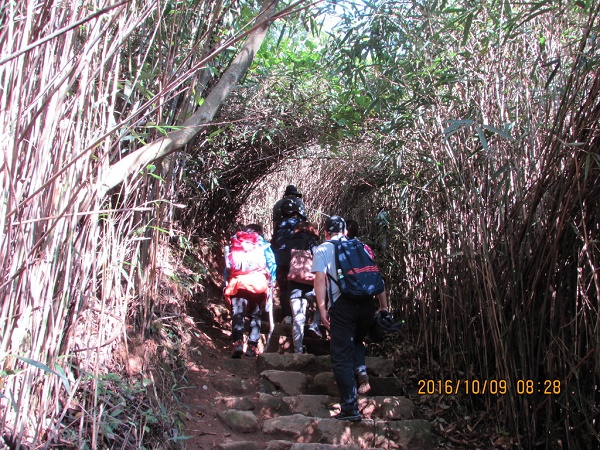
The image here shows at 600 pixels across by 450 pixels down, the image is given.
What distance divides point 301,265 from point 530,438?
2.17 meters

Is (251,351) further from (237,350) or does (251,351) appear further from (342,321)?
(342,321)

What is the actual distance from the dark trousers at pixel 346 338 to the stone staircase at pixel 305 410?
0.56 ft

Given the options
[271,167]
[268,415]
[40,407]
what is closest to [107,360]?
[40,407]

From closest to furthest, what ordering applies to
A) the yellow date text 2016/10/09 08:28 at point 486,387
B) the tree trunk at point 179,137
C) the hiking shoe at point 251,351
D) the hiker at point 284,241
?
the tree trunk at point 179,137
the yellow date text 2016/10/09 08:28 at point 486,387
the hiking shoe at point 251,351
the hiker at point 284,241

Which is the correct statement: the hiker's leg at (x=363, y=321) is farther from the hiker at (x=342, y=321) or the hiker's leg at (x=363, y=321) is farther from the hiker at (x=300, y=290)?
the hiker at (x=300, y=290)

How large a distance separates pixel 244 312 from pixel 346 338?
1306mm

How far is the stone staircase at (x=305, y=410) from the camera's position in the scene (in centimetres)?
345

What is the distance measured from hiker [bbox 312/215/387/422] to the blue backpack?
0.09ft

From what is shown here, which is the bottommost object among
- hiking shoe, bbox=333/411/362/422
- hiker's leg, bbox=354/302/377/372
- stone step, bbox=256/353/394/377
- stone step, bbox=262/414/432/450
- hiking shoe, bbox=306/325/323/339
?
stone step, bbox=262/414/432/450

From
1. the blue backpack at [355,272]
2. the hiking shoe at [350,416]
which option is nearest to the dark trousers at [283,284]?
the blue backpack at [355,272]

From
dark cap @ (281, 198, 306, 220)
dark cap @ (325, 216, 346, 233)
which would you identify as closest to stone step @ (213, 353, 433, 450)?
dark cap @ (325, 216, 346, 233)

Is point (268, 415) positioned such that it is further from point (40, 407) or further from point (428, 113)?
point (428, 113)

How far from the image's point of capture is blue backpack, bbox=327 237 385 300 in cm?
351

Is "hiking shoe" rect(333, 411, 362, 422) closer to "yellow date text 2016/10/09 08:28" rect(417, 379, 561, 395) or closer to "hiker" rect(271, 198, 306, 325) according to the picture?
"yellow date text 2016/10/09 08:28" rect(417, 379, 561, 395)
